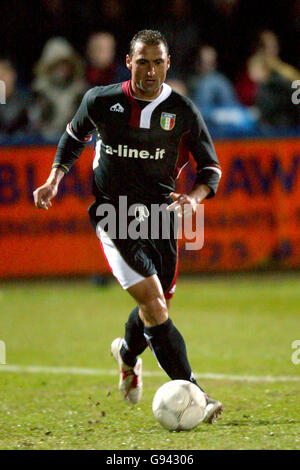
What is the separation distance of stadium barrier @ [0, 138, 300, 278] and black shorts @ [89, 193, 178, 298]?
19.2 ft

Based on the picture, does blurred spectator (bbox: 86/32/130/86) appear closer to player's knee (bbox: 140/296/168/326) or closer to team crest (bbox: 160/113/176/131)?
team crest (bbox: 160/113/176/131)

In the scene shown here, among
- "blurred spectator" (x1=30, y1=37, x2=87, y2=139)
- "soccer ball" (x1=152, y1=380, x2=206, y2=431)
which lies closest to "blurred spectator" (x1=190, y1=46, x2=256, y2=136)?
"blurred spectator" (x1=30, y1=37, x2=87, y2=139)

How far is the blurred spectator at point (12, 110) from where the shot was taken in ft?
38.8

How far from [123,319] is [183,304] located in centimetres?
108

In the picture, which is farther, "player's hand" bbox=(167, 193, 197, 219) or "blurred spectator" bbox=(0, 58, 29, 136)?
"blurred spectator" bbox=(0, 58, 29, 136)

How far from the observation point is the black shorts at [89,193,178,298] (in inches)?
210

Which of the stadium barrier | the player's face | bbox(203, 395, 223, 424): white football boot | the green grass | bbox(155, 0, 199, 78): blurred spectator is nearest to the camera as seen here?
the green grass

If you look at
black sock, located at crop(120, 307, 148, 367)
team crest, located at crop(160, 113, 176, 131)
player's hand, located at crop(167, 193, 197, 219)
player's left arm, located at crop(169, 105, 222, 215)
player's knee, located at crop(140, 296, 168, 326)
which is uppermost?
team crest, located at crop(160, 113, 176, 131)

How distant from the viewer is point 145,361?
296 inches

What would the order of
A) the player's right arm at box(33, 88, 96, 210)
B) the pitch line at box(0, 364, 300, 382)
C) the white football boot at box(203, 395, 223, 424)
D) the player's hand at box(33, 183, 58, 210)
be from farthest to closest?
the pitch line at box(0, 364, 300, 382) < the player's right arm at box(33, 88, 96, 210) < the player's hand at box(33, 183, 58, 210) < the white football boot at box(203, 395, 223, 424)

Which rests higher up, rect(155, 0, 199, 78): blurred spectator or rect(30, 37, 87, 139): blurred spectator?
rect(155, 0, 199, 78): blurred spectator

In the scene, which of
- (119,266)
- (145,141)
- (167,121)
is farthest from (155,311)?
(167,121)
